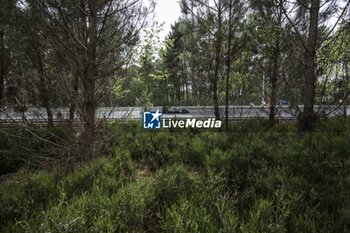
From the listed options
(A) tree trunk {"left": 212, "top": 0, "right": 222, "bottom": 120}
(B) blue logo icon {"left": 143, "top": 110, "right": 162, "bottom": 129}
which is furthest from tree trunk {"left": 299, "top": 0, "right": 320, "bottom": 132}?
(B) blue logo icon {"left": 143, "top": 110, "right": 162, "bottom": 129}

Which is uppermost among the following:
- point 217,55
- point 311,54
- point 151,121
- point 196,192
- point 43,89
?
point 217,55

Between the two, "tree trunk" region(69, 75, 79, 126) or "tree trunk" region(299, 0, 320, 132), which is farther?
"tree trunk" region(299, 0, 320, 132)

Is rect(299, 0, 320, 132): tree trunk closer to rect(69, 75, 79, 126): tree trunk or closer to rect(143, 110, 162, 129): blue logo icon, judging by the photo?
rect(143, 110, 162, 129): blue logo icon

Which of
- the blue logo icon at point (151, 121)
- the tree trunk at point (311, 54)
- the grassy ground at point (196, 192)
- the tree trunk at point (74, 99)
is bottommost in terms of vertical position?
the grassy ground at point (196, 192)

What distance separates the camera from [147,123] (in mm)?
6168

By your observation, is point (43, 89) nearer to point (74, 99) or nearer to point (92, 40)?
point (74, 99)

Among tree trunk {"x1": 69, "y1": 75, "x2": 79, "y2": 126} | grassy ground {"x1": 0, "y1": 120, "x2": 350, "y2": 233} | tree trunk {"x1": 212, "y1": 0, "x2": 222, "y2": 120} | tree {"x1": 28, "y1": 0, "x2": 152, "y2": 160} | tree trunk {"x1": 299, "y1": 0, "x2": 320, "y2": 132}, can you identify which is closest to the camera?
grassy ground {"x1": 0, "y1": 120, "x2": 350, "y2": 233}

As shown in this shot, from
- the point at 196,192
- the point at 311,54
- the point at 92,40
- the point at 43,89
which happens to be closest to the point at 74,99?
the point at 92,40

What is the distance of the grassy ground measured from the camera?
174 centimetres

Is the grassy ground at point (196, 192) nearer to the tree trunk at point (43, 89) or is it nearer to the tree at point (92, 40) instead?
the tree at point (92, 40)

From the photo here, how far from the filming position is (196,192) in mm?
2297

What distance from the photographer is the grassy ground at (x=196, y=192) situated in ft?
5.71

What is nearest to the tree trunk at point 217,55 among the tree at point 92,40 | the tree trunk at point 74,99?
the tree at point 92,40

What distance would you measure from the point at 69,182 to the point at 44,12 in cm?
222
